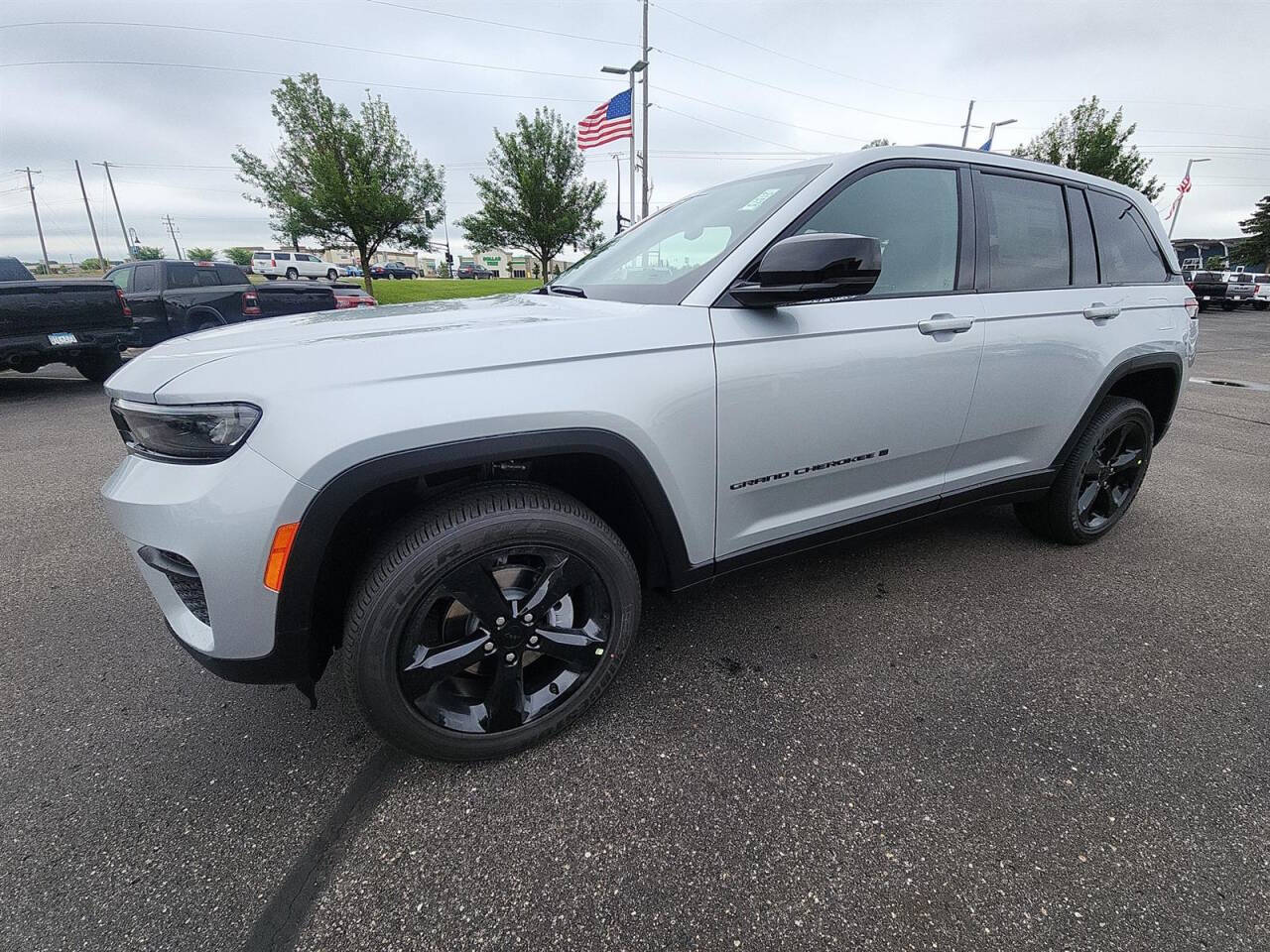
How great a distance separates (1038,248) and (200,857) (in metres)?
3.57

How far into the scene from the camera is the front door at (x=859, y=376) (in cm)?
183

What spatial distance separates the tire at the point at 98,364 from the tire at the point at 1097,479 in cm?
973

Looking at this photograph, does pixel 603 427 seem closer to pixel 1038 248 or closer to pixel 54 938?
pixel 54 938

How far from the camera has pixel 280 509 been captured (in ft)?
4.39

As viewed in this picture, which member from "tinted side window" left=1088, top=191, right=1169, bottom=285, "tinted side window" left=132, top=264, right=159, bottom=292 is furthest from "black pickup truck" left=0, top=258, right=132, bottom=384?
"tinted side window" left=1088, top=191, right=1169, bottom=285

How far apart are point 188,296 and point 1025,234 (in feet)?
37.0

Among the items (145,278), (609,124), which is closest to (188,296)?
(145,278)

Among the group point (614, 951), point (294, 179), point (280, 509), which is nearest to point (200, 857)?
point (280, 509)

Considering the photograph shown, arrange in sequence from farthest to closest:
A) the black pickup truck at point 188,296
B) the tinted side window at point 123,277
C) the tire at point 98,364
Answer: the tinted side window at point 123,277, the black pickup truck at point 188,296, the tire at point 98,364

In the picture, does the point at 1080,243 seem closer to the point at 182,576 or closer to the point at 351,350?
the point at 351,350

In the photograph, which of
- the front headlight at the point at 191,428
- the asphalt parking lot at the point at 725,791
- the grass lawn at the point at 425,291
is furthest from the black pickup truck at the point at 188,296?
the front headlight at the point at 191,428

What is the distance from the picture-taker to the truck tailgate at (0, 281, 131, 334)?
21.2 feet

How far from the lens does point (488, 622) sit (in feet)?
5.36

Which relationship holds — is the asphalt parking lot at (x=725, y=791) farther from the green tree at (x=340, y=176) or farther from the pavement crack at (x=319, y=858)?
the green tree at (x=340, y=176)
